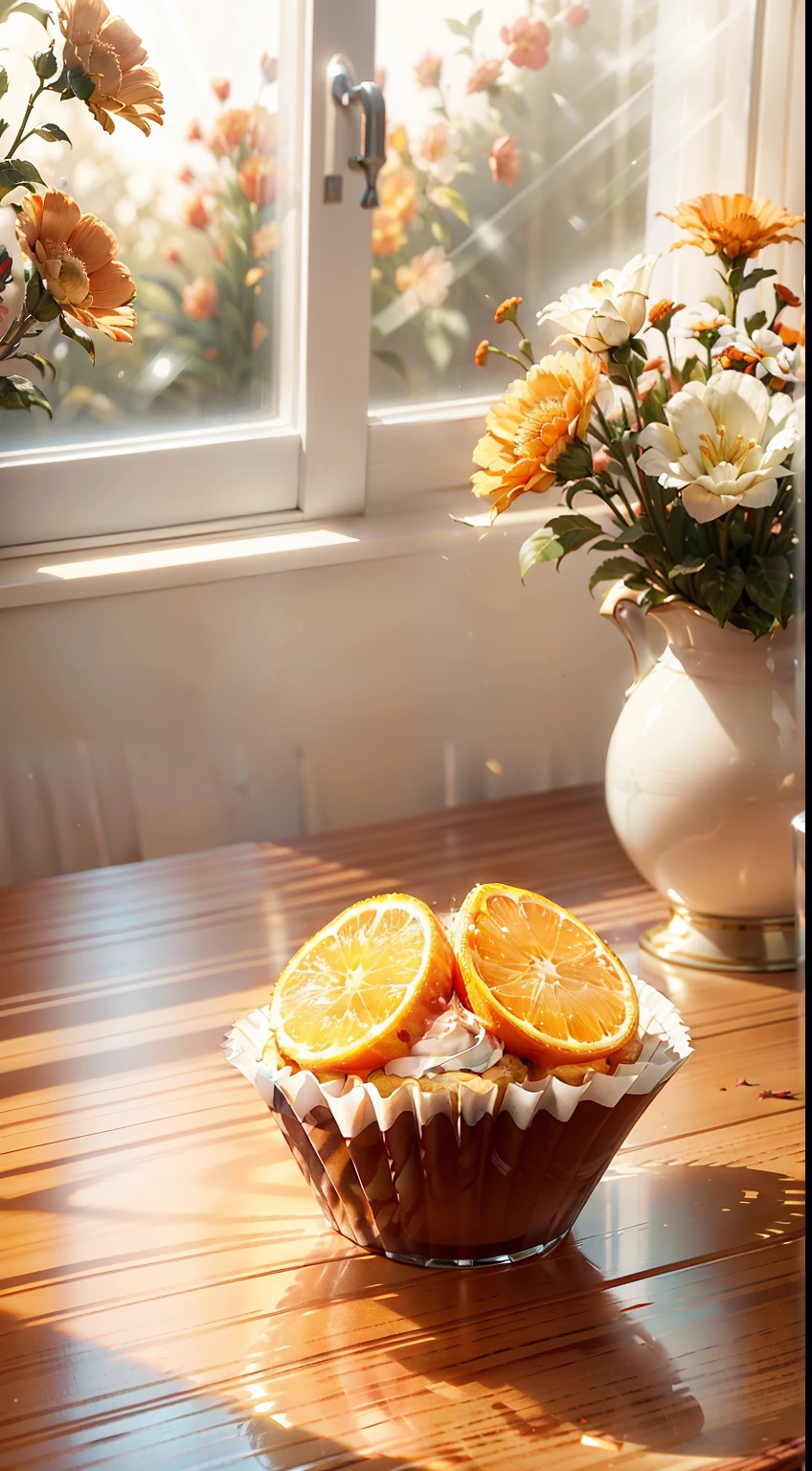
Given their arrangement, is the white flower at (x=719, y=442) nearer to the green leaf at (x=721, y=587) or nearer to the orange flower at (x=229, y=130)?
the green leaf at (x=721, y=587)

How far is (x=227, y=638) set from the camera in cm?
143

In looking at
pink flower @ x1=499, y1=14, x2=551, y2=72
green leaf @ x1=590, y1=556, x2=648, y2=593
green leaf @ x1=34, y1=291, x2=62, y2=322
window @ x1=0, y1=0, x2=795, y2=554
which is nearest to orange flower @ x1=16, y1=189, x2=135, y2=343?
green leaf @ x1=34, y1=291, x2=62, y2=322

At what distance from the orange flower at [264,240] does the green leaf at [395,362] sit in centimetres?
15

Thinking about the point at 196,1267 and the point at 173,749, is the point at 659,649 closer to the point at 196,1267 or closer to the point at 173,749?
the point at 173,749

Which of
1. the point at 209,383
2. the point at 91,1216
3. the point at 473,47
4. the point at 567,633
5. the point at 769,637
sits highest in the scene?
the point at 473,47

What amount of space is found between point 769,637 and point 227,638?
1.86 ft

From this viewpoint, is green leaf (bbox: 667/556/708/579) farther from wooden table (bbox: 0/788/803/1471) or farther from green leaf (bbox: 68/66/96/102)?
green leaf (bbox: 68/66/96/102)

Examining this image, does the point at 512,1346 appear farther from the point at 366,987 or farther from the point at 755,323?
the point at 755,323

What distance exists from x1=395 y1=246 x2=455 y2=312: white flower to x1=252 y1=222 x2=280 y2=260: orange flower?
139 mm

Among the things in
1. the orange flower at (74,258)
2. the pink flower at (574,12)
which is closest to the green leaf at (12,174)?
the orange flower at (74,258)

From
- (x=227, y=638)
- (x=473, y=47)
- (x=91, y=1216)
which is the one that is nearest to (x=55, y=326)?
(x=227, y=638)

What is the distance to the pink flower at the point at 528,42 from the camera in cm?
150

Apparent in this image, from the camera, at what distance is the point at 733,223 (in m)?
1.08

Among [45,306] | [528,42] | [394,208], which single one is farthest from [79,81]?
[528,42]
